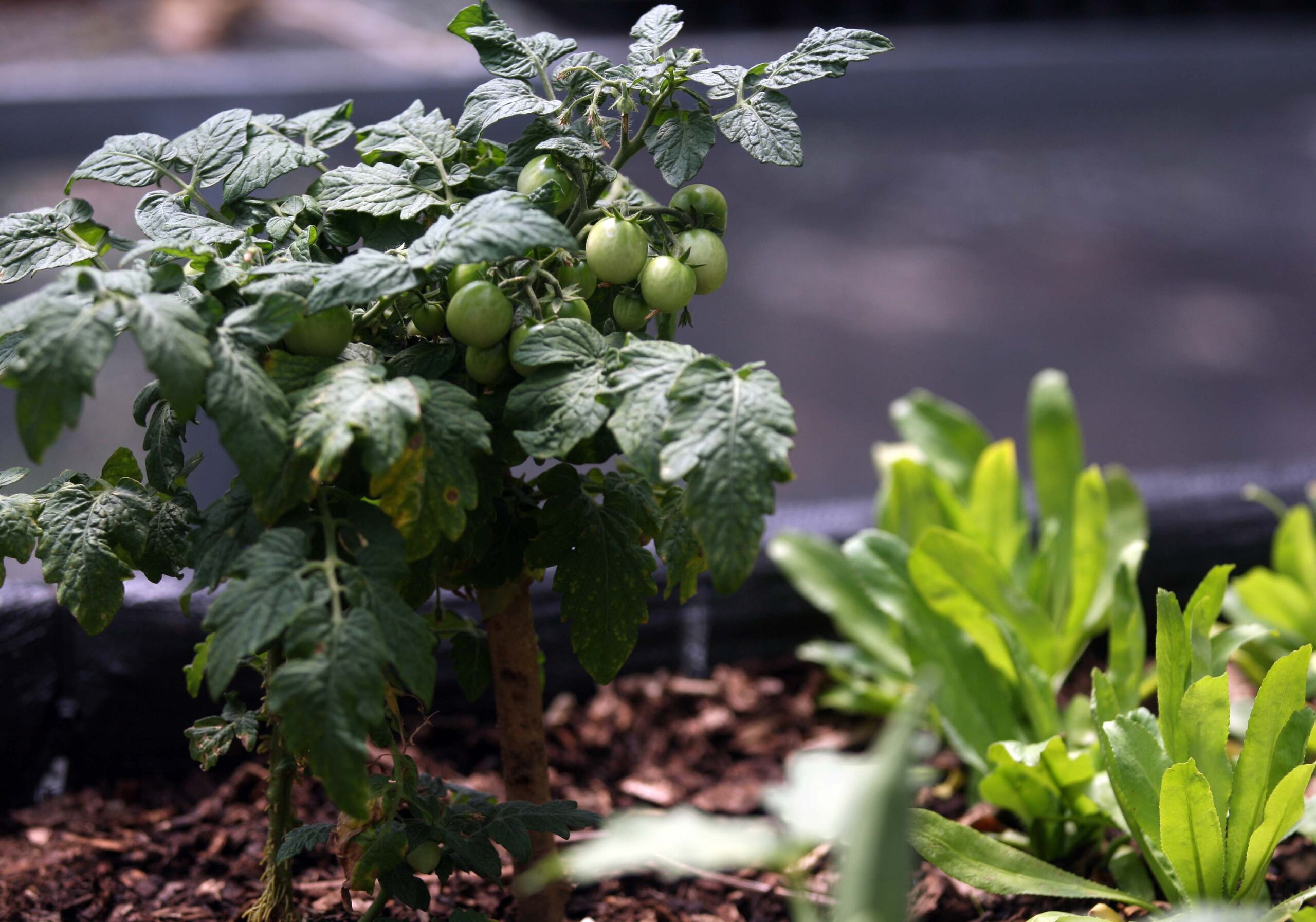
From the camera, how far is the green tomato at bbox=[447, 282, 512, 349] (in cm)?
70

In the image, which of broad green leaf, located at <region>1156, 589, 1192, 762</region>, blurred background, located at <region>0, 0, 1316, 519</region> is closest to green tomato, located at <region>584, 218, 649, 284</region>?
broad green leaf, located at <region>1156, 589, 1192, 762</region>

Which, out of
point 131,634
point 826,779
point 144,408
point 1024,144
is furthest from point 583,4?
point 826,779

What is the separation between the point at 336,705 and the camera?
61 cm

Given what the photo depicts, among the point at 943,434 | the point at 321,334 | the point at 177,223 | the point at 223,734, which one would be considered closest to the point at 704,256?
the point at 321,334

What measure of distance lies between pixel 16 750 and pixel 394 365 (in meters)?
0.79

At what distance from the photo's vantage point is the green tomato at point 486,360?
74cm

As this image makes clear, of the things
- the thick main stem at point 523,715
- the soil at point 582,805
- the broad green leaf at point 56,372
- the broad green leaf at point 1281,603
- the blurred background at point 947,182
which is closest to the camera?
the broad green leaf at point 56,372

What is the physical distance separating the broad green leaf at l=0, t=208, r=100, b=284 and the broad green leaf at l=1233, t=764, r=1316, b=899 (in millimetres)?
925

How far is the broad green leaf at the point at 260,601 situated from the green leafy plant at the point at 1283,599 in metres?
1.11

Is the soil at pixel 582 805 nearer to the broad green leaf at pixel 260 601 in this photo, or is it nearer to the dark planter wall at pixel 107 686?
the dark planter wall at pixel 107 686

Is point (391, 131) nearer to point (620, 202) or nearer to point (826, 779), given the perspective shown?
point (620, 202)

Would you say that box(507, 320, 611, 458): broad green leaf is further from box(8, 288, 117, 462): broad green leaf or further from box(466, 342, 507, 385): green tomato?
box(8, 288, 117, 462): broad green leaf

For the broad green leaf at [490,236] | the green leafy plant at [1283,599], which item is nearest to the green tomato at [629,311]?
the broad green leaf at [490,236]

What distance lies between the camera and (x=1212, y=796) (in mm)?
865
